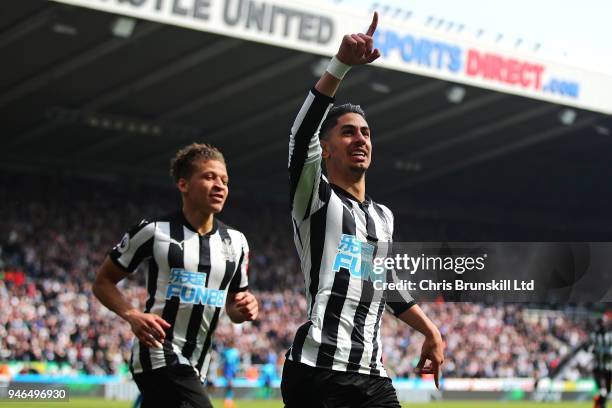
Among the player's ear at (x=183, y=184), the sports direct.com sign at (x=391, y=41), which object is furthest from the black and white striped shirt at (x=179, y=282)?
the sports direct.com sign at (x=391, y=41)

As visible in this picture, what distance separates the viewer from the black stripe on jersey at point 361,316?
182 inches

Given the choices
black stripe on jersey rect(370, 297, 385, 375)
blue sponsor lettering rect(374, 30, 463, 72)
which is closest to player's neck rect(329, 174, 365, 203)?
black stripe on jersey rect(370, 297, 385, 375)

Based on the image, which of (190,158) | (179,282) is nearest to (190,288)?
(179,282)

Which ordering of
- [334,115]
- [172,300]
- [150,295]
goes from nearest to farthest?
[334,115] < [172,300] < [150,295]

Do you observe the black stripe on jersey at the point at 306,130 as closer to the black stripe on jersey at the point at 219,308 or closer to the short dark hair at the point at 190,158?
the short dark hair at the point at 190,158

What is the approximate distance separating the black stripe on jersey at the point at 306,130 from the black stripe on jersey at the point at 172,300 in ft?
6.56

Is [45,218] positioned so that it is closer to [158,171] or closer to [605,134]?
[158,171]

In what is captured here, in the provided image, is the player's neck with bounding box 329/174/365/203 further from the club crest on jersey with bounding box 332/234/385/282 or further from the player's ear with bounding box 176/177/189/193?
the player's ear with bounding box 176/177/189/193

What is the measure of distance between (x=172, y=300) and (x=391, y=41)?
21.1 m

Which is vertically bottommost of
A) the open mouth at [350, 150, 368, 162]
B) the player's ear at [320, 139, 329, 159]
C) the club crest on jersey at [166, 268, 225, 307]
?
the club crest on jersey at [166, 268, 225, 307]

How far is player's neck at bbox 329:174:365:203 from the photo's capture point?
4840 mm

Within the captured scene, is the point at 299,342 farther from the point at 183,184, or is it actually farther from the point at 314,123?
the point at 183,184

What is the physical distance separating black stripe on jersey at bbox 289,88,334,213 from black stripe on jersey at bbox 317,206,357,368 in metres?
0.40

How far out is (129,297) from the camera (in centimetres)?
2752
